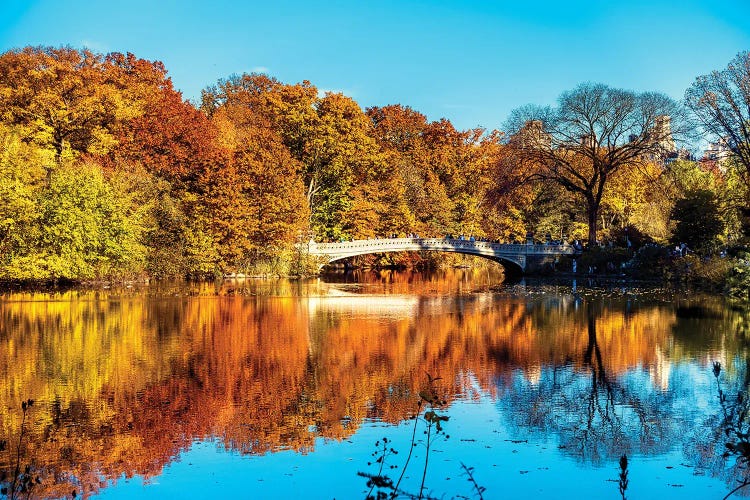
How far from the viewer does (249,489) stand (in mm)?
8805

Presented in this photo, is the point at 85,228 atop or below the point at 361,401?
atop

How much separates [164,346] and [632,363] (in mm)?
10591

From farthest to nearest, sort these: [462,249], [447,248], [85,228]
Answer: [447,248]
[462,249]
[85,228]

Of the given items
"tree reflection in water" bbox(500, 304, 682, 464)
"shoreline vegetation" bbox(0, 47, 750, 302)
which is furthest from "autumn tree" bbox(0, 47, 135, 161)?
"tree reflection in water" bbox(500, 304, 682, 464)

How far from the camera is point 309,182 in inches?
2218

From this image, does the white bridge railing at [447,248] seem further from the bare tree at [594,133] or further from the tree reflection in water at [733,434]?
the tree reflection in water at [733,434]

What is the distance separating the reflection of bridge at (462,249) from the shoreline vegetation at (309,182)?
142 cm

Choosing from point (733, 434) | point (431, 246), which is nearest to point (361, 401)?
point (733, 434)

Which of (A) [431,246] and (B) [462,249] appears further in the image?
(A) [431,246]

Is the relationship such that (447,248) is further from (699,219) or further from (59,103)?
(59,103)

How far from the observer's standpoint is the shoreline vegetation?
35.4 m

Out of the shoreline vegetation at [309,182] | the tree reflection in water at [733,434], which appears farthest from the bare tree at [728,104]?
the tree reflection in water at [733,434]

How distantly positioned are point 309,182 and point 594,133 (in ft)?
68.4

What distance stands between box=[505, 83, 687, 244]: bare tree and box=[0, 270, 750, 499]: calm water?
22059 millimetres
